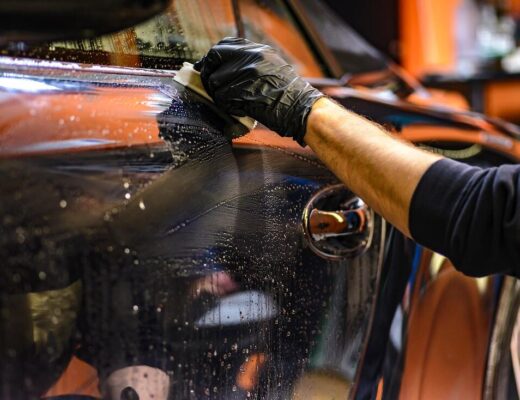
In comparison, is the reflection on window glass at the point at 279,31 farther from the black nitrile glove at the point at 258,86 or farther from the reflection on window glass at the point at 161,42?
the black nitrile glove at the point at 258,86

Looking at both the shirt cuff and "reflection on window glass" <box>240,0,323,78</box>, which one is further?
"reflection on window glass" <box>240,0,323,78</box>

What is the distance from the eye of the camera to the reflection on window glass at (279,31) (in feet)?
5.66

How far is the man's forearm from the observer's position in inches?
49.4

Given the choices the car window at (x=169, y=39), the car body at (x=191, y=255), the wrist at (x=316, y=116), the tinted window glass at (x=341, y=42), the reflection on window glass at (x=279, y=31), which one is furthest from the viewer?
the tinted window glass at (x=341, y=42)

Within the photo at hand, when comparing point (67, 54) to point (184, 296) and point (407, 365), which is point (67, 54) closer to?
point (184, 296)

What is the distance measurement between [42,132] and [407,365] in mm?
899

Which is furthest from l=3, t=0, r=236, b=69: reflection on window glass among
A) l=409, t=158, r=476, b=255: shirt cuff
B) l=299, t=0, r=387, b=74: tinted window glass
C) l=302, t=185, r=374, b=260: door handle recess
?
l=299, t=0, r=387, b=74: tinted window glass

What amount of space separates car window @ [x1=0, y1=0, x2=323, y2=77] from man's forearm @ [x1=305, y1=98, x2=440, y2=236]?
246mm

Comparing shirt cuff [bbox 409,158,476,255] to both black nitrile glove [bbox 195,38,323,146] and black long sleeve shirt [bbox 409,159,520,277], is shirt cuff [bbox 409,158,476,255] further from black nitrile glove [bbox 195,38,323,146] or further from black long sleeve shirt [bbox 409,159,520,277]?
black nitrile glove [bbox 195,38,323,146]

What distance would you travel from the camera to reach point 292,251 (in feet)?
4.04

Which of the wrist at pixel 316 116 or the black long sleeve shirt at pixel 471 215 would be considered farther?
the wrist at pixel 316 116

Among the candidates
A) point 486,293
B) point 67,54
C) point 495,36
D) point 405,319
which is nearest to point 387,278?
point 405,319

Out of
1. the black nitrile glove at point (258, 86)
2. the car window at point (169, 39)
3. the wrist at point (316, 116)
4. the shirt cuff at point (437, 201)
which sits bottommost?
the shirt cuff at point (437, 201)

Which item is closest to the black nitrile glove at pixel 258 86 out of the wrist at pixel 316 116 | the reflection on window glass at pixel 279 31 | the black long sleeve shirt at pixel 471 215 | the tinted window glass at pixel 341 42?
the wrist at pixel 316 116
